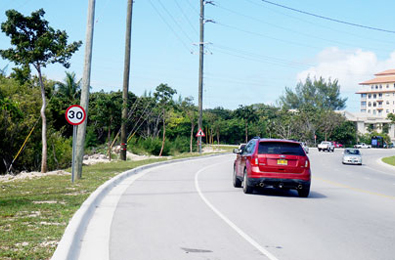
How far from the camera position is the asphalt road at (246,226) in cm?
683

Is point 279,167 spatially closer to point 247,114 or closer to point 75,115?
point 75,115

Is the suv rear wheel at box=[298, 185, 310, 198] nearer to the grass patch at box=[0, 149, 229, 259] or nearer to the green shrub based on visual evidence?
the grass patch at box=[0, 149, 229, 259]

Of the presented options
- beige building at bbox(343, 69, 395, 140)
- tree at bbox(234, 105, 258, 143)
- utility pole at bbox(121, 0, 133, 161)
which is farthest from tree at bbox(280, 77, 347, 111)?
utility pole at bbox(121, 0, 133, 161)

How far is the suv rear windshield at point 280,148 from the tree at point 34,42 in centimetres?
1061

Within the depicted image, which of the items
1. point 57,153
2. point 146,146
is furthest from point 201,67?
point 57,153

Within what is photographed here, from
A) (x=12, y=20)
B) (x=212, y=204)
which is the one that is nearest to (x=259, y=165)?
(x=212, y=204)

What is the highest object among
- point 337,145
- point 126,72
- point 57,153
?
point 126,72

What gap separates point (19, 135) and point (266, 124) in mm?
68999

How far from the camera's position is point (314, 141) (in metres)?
93.9

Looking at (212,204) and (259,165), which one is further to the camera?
(259,165)

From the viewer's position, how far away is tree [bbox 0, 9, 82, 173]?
19.7m

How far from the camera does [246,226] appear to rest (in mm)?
8898

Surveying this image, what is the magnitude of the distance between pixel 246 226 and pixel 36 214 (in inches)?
157

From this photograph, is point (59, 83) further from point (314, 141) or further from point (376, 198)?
point (314, 141)
